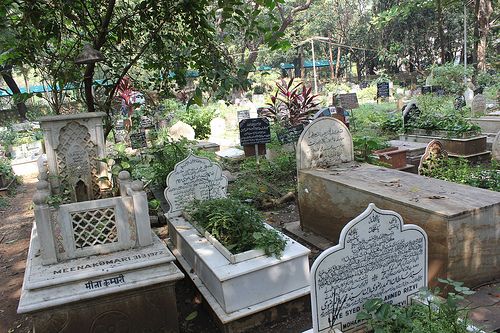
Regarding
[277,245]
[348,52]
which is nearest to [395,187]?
[277,245]

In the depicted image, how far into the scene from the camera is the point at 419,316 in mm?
2639

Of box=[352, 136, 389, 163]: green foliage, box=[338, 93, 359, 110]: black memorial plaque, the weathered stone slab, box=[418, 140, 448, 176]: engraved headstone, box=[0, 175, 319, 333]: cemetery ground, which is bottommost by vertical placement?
box=[0, 175, 319, 333]: cemetery ground

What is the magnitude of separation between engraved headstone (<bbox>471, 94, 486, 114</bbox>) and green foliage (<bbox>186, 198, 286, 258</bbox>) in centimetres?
1032

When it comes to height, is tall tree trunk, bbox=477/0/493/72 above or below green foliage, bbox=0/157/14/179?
above

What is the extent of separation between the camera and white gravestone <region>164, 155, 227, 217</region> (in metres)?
5.50

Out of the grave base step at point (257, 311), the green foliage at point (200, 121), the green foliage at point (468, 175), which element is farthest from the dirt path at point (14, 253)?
the green foliage at point (200, 121)

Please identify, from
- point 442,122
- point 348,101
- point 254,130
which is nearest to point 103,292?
point 254,130

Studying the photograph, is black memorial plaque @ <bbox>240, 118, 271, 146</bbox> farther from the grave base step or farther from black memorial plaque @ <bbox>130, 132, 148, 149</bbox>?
the grave base step

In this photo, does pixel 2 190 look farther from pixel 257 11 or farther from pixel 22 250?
pixel 257 11

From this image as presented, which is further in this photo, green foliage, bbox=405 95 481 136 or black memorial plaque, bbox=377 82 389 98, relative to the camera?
black memorial plaque, bbox=377 82 389 98

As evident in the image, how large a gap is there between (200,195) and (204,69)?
1.63 metres

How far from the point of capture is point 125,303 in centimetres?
373

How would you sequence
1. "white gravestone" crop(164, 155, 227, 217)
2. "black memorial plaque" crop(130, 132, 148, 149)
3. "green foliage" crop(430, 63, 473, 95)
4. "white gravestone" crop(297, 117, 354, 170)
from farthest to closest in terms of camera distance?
"green foliage" crop(430, 63, 473, 95) → "black memorial plaque" crop(130, 132, 148, 149) → "white gravestone" crop(297, 117, 354, 170) → "white gravestone" crop(164, 155, 227, 217)

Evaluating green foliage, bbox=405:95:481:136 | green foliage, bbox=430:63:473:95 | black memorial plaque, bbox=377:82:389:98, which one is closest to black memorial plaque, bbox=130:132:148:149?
green foliage, bbox=405:95:481:136
